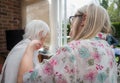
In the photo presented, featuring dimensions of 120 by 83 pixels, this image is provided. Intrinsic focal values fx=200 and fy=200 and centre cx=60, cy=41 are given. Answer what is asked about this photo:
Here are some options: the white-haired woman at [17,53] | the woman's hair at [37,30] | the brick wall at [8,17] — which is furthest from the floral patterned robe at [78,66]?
the brick wall at [8,17]

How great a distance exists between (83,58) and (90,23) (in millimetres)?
190

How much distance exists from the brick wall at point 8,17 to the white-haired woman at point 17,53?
2.32 meters

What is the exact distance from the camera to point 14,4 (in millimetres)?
4418

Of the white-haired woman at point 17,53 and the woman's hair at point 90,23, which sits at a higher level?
the woman's hair at point 90,23

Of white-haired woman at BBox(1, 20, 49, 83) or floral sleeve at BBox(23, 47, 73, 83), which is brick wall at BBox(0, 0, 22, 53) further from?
floral sleeve at BBox(23, 47, 73, 83)

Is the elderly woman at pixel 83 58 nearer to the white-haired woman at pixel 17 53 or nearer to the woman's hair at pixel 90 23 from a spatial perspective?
the woman's hair at pixel 90 23

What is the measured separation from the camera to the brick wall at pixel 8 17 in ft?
13.4

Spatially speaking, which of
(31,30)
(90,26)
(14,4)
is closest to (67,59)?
(90,26)

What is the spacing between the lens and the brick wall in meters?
4.08

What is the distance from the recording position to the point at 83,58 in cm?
97

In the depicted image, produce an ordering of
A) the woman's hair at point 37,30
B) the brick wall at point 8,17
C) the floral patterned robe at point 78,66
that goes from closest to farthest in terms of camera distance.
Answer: the floral patterned robe at point 78,66, the woman's hair at point 37,30, the brick wall at point 8,17

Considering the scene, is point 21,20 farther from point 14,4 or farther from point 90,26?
point 90,26

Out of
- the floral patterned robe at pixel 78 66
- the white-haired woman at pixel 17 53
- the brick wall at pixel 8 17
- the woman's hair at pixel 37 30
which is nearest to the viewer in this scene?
the floral patterned robe at pixel 78 66

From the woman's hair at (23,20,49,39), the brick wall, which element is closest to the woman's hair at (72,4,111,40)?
the woman's hair at (23,20,49,39)
